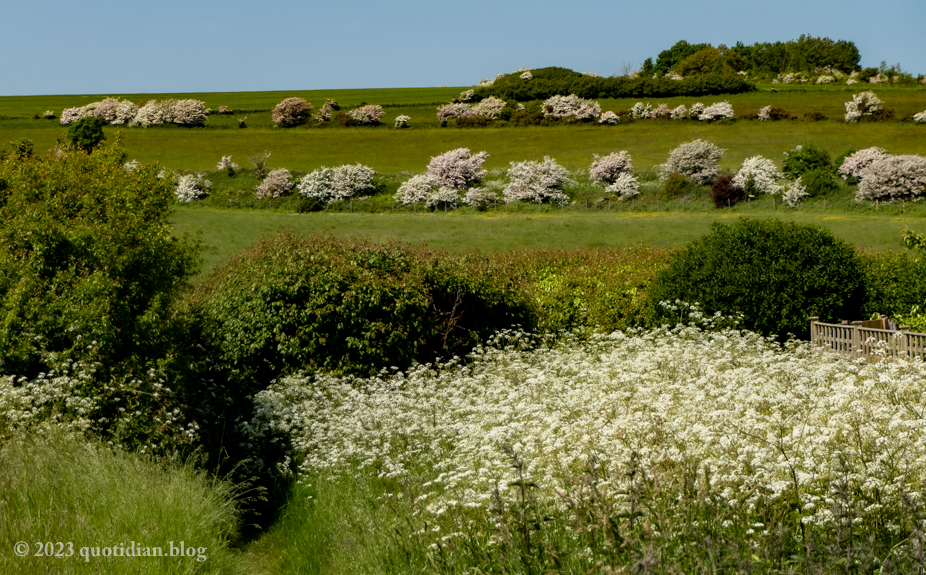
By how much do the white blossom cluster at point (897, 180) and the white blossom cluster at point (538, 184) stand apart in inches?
654

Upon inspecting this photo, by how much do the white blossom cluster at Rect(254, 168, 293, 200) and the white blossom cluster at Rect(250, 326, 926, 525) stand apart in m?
38.3

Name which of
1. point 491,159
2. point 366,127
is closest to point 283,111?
point 366,127

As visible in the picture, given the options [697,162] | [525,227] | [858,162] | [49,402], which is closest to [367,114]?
[697,162]

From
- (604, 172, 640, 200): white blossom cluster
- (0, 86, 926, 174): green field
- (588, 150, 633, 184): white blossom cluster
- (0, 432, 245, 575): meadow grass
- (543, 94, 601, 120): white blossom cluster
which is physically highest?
(543, 94, 601, 120): white blossom cluster

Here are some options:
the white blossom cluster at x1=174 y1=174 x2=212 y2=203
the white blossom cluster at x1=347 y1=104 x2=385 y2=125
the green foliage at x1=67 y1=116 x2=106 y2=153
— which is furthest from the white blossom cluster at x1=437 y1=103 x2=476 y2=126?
the green foliage at x1=67 y1=116 x2=106 y2=153

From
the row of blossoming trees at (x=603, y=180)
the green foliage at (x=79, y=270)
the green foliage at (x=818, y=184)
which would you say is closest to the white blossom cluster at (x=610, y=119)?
the row of blossoming trees at (x=603, y=180)

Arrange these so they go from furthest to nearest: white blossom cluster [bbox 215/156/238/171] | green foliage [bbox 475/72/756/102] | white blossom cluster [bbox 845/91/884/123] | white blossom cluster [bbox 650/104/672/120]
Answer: green foliage [bbox 475/72/756/102] < white blossom cluster [bbox 650/104/672/120] < white blossom cluster [bbox 845/91/884/123] < white blossom cluster [bbox 215/156/238/171]

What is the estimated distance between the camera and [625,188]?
A: 1802 inches

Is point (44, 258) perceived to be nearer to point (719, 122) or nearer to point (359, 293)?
point (359, 293)

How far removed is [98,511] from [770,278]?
1224cm

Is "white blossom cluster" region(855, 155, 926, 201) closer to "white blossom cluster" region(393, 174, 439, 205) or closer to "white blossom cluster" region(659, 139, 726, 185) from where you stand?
"white blossom cluster" region(659, 139, 726, 185)

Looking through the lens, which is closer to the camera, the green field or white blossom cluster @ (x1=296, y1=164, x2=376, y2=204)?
white blossom cluster @ (x1=296, y1=164, x2=376, y2=204)

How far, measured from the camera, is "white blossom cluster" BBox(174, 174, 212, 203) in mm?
47013

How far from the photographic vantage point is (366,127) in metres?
74.2
